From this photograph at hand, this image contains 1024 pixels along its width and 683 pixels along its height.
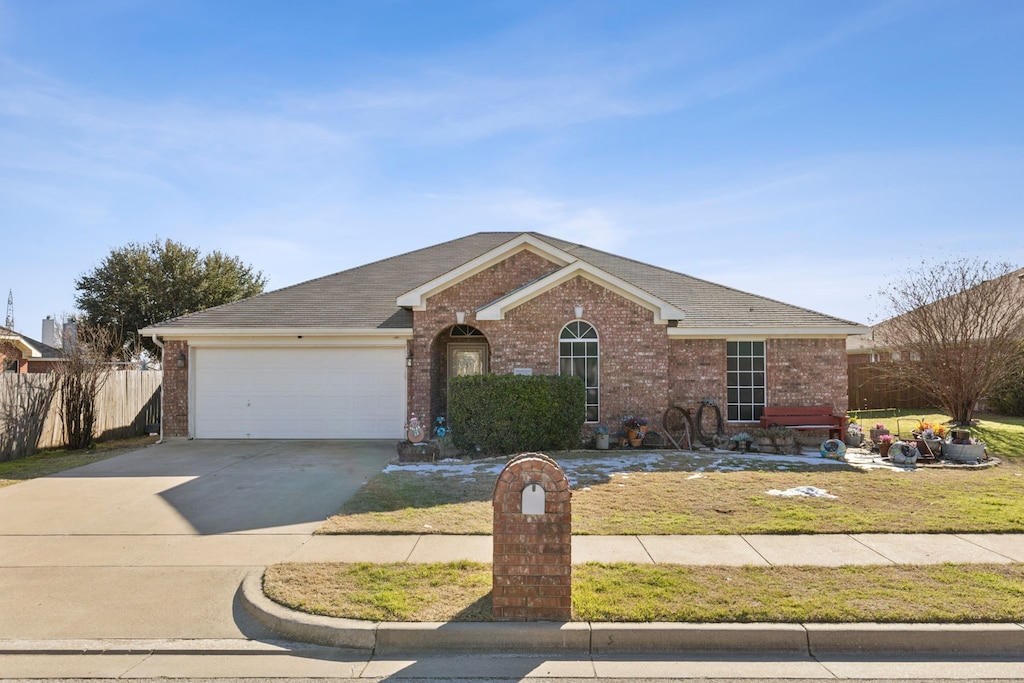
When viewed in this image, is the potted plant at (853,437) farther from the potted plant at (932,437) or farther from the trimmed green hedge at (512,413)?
the trimmed green hedge at (512,413)

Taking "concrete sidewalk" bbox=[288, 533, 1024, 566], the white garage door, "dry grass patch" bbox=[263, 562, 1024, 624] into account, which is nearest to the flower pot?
"concrete sidewalk" bbox=[288, 533, 1024, 566]

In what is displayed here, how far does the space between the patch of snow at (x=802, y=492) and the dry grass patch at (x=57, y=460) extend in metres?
12.2

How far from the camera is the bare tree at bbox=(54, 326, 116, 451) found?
15.8 meters

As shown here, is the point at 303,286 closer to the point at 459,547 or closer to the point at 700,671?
the point at 459,547

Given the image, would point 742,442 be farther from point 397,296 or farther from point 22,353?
point 22,353

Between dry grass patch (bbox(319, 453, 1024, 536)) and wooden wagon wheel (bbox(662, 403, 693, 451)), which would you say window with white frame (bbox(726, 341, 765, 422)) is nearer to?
wooden wagon wheel (bbox(662, 403, 693, 451))

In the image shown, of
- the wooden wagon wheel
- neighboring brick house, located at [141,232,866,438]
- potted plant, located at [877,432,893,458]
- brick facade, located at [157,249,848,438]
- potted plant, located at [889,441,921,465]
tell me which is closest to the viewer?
potted plant, located at [889,441,921,465]

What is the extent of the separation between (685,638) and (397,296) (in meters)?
14.0

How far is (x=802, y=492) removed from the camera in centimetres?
965

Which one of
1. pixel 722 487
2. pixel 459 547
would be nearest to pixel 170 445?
pixel 459 547

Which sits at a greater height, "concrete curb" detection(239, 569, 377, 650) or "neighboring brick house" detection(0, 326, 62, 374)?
"neighboring brick house" detection(0, 326, 62, 374)

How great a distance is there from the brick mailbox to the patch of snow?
546cm

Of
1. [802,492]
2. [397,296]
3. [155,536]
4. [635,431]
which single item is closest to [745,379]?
[635,431]

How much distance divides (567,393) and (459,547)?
21.1 feet
